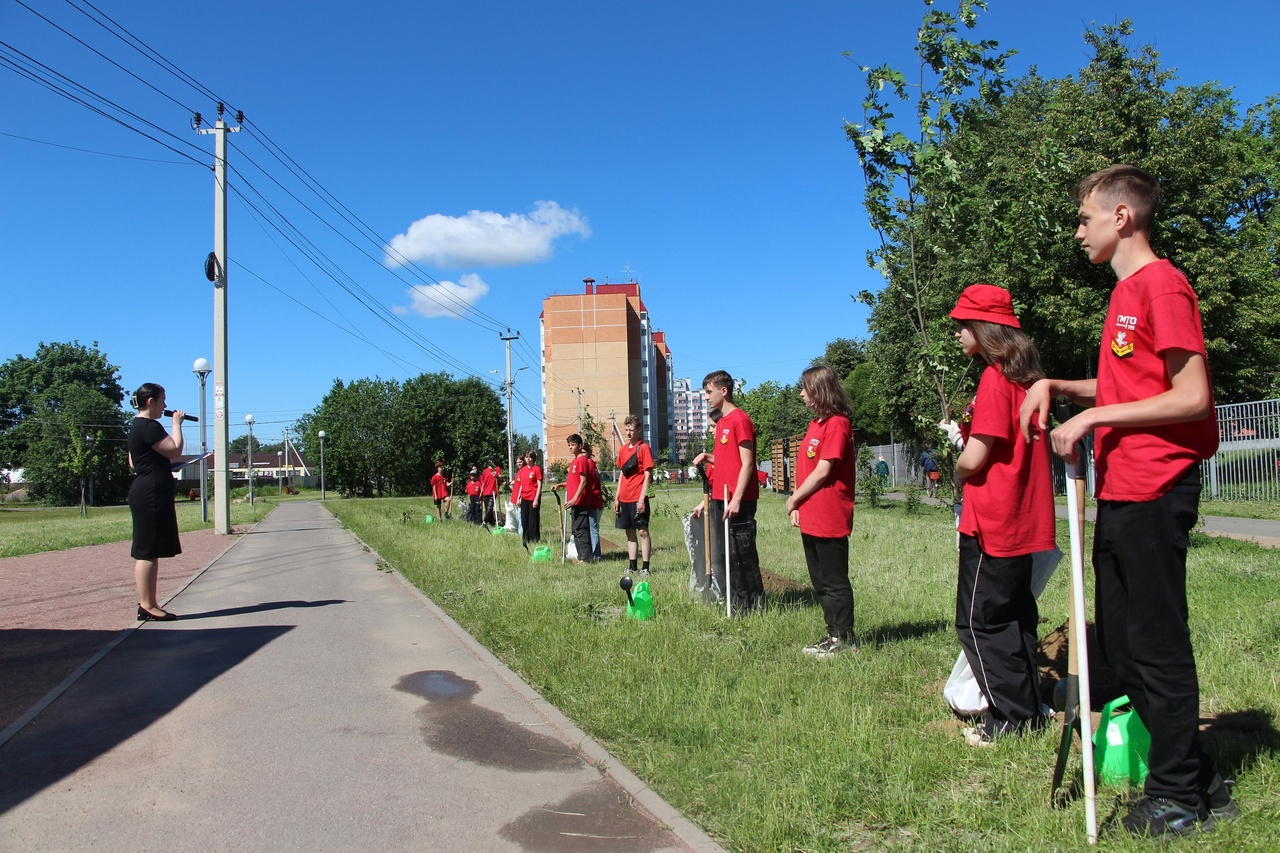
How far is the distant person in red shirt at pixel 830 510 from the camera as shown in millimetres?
5559

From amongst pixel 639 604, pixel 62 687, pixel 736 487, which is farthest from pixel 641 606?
pixel 62 687

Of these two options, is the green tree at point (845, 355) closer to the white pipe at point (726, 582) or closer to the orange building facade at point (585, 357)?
the orange building facade at point (585, 357)

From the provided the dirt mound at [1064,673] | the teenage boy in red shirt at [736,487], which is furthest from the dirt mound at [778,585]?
the dirt mound at [1064,673]

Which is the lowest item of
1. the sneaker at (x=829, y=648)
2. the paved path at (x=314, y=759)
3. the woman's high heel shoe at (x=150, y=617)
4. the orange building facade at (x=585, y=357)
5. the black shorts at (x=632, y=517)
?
the paved path at (x=314, y=759)

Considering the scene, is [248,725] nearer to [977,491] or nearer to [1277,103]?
[977,491]

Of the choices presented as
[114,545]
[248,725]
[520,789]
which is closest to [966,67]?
[520,789]

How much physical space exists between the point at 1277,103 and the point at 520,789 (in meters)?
42.0

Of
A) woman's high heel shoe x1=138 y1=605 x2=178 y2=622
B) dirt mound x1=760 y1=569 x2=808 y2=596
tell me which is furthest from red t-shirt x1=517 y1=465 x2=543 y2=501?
woman's high heel shoe x1=138 y1=605 x2=178 y2=622

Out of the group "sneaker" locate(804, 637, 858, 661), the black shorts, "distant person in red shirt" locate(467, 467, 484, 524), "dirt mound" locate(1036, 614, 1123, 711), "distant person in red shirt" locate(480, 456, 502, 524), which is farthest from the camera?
"distant person in red shirt" locate(467, 467, 484, 524)

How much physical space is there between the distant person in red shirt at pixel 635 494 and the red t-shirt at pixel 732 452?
365cm

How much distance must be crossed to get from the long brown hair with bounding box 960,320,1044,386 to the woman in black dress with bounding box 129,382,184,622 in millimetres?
6797

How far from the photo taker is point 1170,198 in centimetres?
2411

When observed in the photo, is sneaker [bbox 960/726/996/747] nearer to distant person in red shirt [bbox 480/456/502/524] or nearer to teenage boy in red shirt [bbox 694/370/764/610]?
teenage boy in red shirt [bbox 694/370/764/610]

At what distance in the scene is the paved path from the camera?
133 inches
